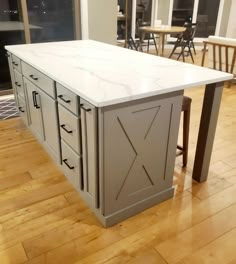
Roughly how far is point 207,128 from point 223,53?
312 cm

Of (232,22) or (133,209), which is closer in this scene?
(133,209)

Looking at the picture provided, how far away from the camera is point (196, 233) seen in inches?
64.4

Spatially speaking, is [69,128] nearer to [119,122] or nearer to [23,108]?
[119,122]

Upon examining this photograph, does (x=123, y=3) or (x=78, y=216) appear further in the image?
(x=123, y=3)

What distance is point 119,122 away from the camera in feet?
4.64

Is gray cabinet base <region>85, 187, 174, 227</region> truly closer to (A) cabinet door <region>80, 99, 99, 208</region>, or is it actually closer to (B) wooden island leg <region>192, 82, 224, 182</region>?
(A) cabinet door <region>80, 99, 99, 208</region>

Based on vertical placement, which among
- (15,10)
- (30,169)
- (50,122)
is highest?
(15,10)

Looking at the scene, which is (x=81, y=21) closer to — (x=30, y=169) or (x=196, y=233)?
(x=30, y=169)

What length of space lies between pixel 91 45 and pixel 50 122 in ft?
3.80

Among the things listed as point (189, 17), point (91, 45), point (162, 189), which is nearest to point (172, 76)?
point (162, 189)

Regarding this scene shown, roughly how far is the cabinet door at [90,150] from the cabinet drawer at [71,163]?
70 mm

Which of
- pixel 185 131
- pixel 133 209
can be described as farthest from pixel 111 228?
pixel 185 131

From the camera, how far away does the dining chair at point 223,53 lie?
13.9ft

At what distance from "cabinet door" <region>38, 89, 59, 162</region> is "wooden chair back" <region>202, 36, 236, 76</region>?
3.33 meters
